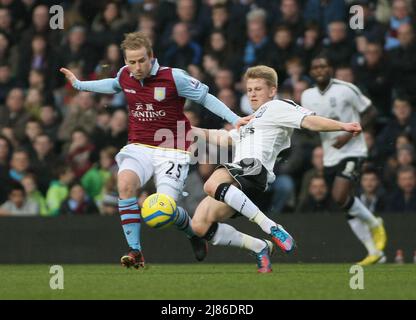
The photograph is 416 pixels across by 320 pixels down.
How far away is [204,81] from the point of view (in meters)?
A: 14.2

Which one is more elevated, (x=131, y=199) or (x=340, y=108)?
(x=340, y=108)

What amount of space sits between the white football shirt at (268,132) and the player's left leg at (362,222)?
2449 millimetres

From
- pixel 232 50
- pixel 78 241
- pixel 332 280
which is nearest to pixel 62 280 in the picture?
pixel 332 280

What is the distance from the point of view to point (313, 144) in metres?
13.6

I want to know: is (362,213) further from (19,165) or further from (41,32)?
(41,32)

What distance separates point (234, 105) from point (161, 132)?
11.9 ft

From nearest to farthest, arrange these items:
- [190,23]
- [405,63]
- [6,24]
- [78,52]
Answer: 1. [405,63]
2. [190,23]
3. [78,52]
4. [6,24]

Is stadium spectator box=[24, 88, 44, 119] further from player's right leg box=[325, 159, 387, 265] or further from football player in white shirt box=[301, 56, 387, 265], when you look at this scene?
player's right leg box=[325, 159, 387, 265]

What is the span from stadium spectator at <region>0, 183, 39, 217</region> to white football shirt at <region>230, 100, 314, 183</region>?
4685 mm

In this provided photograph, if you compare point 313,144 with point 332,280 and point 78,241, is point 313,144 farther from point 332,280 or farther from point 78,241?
point 332,280

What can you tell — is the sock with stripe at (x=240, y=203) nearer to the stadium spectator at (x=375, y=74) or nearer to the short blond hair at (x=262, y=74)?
the short blond hair at (x=262, y=74)

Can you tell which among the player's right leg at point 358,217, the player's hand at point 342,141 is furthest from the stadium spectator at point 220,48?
the player's right leg at point 358,217

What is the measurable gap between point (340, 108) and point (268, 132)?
9.45 feet

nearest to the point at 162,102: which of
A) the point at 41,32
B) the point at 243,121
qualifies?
the point at 243,121
